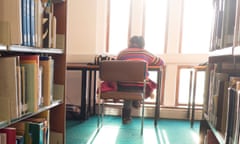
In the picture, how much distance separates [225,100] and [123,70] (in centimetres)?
136

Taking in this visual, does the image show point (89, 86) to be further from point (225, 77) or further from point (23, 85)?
point (225, 77)

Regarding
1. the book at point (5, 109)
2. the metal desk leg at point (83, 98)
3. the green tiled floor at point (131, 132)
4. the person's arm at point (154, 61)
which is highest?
the person's arm at point (154, 61)

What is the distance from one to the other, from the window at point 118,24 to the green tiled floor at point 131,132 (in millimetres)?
1090

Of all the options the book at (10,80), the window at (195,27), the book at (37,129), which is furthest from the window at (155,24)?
the book at (10,80)

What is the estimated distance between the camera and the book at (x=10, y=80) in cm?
108

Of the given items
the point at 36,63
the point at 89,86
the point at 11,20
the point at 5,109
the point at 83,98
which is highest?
the point at 11,20

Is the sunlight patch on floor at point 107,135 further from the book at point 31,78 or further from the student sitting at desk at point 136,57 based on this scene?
the book at point 31,78

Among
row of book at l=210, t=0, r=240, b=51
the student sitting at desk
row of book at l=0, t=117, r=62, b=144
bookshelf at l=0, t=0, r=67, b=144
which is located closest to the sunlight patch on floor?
the student sitting at desk

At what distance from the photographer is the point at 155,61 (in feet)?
8.70

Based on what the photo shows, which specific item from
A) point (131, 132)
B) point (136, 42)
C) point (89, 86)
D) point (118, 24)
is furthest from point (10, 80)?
point (118, 24)

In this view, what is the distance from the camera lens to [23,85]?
1217 millimetres

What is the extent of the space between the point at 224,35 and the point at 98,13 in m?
2.36

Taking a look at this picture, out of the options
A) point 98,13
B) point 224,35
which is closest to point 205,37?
point 98,13

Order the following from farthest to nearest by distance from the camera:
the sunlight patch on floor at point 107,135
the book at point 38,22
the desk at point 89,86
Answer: the desk at point 89,86
the sunlight patch on floor at point 107,135
the book at point 38,22
